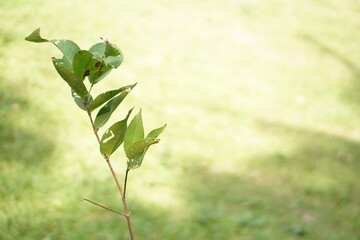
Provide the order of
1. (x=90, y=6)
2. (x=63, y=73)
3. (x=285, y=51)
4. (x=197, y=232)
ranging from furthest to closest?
(x=285, y=51) < (x=90, y=6) < (x=197, y=232) < (x=63, y=73)

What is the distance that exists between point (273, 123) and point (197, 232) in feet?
6.38

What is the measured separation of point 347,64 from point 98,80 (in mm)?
6424

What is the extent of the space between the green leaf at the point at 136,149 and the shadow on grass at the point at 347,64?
5.15 m

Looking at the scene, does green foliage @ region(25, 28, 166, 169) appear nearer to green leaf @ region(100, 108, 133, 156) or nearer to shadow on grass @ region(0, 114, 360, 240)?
green leaf @ region(100, 108, 133, 156)

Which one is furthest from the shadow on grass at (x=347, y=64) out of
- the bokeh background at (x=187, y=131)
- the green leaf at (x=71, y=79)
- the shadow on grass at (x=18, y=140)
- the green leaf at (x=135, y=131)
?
the green leaf at (x=71, y=79)

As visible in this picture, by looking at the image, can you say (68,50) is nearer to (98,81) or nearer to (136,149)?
(98,81)

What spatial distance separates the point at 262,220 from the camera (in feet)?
10.0

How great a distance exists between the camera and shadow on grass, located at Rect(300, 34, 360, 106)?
18.1 ft

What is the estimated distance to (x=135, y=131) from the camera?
2.49ft

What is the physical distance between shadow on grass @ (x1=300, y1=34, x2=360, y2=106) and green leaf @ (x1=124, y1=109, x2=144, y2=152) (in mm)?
5121

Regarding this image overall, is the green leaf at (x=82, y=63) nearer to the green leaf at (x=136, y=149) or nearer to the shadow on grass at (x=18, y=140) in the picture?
the green leaf at (x=136, y=149)

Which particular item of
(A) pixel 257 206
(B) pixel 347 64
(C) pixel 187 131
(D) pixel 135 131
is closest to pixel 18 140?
(C) pixel 187 131

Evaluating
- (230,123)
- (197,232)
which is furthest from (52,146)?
(230,123)

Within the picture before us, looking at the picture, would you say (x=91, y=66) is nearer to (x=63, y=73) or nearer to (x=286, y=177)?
(x=63, y=73)
